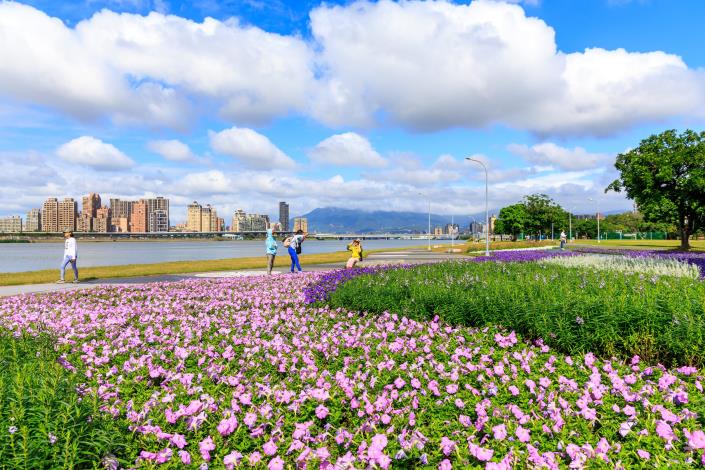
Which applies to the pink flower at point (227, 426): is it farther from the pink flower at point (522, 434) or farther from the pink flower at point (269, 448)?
the pink flower at point (522, 434)

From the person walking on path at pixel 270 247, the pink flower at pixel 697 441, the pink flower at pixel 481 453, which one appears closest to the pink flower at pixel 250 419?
the pink flower at pixel 481 453

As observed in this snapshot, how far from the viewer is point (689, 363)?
5.62m

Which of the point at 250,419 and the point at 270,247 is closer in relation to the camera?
the point at 250,419

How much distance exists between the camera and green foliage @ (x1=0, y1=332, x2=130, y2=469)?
10.1 feet

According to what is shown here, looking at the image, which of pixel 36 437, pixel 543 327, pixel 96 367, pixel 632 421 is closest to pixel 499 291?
pixel 543 327

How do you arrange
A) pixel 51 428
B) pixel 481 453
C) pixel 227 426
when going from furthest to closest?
pixel 227 426
pixel 51 428
pixel 481 453

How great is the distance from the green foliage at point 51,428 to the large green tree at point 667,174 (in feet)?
107

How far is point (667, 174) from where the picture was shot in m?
29.6

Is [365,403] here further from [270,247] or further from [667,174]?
[667,174]

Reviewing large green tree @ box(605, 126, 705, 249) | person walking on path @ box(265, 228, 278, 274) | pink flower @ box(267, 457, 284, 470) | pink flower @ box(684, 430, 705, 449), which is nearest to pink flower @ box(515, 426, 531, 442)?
pink flower @ box(684, 430, 705, 449)

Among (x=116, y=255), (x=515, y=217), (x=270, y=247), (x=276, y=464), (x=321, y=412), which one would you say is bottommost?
(x=116, y=255)

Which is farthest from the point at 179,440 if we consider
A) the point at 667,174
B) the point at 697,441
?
the point at 667,174

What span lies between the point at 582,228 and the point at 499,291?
146157 mm

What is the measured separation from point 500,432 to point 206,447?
2.27m
